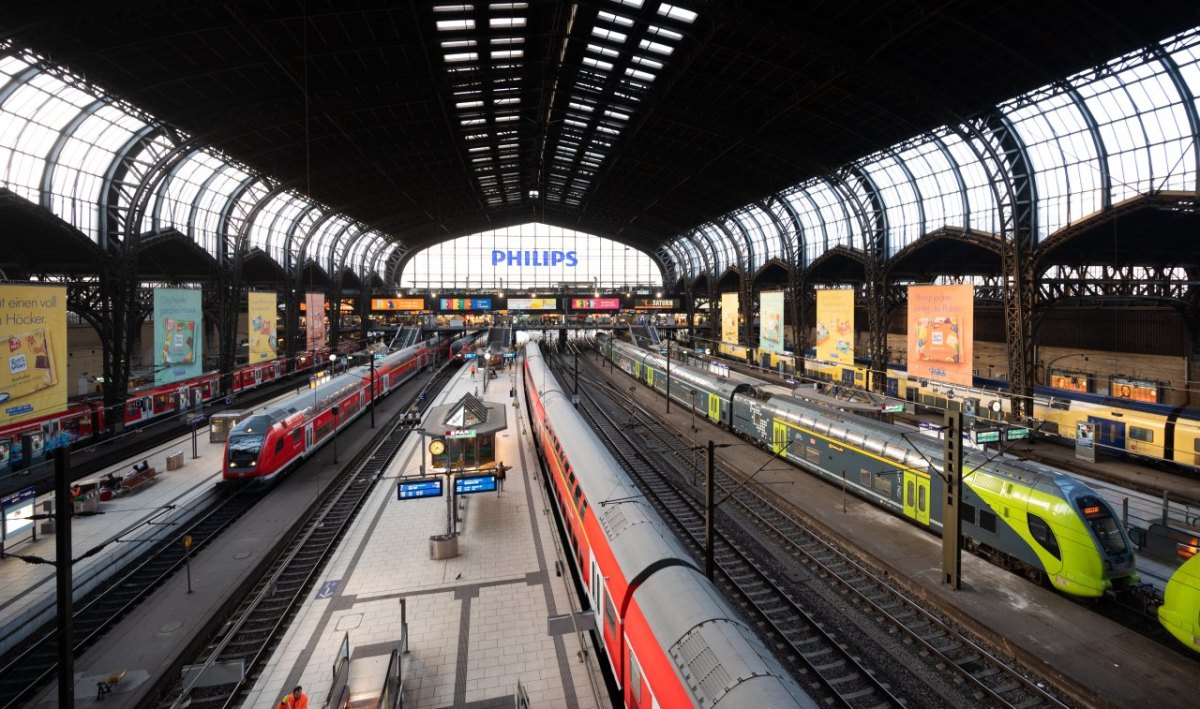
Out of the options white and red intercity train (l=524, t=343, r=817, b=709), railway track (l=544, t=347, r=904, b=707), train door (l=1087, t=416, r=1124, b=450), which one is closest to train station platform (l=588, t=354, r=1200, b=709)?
railway track (l=544, t=347, r=904, b=707)

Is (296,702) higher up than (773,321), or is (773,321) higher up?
(773,321)

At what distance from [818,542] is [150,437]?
1299 inches

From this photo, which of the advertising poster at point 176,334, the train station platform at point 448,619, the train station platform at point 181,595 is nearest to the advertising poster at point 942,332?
the train station platform at point 448,619

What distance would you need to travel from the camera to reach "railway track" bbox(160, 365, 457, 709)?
A: 33.9 feet

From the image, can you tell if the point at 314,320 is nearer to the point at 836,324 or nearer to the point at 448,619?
the point at 448,619

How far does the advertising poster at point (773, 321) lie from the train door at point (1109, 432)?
14980 millimetres

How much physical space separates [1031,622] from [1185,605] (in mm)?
2593

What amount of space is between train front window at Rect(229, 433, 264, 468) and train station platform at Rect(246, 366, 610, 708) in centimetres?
524

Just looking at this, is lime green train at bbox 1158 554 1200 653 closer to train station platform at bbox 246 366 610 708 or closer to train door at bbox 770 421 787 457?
train station platform at bbox 246 366 610 708

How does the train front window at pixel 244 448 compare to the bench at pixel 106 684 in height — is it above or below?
above

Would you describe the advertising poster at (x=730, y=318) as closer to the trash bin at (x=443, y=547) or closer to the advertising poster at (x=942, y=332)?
the advertising poster at (x=942, y=332)

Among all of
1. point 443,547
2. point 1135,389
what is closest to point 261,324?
point 443,547

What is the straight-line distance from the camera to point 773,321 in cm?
3512

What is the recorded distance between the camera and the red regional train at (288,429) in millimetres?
20906
